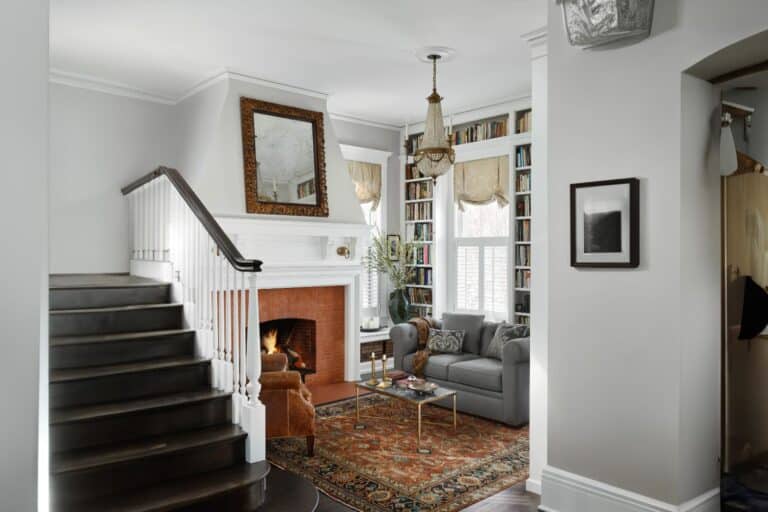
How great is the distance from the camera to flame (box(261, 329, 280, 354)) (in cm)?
642

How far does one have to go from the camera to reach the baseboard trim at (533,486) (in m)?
3.58

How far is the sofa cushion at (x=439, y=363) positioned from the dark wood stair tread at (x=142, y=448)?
2.46 meters

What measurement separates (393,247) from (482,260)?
128 centimetres

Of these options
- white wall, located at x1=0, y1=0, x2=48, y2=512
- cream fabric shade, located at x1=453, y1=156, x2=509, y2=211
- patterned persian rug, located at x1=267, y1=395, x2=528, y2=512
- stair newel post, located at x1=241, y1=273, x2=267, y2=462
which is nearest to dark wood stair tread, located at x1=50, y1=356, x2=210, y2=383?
stair newel post, located at x1=241, y1=273, x2=267, y2=462

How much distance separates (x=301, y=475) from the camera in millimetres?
3857

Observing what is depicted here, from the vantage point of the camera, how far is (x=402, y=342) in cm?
604

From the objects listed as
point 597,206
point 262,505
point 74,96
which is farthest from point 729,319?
point 74,96

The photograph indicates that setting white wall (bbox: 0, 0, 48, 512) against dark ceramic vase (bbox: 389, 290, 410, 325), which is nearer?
white wall (bbox: 0, 0, 48, 512)

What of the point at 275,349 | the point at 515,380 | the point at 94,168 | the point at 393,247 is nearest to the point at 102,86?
the point at 94,168

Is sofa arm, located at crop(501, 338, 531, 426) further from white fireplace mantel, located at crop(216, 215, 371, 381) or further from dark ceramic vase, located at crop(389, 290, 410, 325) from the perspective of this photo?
dark ceramic vase, located at crop(389, 290, 410, 325)

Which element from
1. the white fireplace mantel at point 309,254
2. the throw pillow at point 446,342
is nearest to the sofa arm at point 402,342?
the throw pillow at point 446,342

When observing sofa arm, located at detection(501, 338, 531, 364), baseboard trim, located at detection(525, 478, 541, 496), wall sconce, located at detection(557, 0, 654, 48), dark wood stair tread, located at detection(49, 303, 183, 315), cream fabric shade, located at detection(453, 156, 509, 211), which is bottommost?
baseboard trim, located at detection(525, 478, 541, 496)

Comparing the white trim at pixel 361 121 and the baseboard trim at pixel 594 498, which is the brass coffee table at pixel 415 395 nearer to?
the baseboard trim at pixel 594 498

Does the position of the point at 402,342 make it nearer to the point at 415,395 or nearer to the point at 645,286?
the point at 415,395
